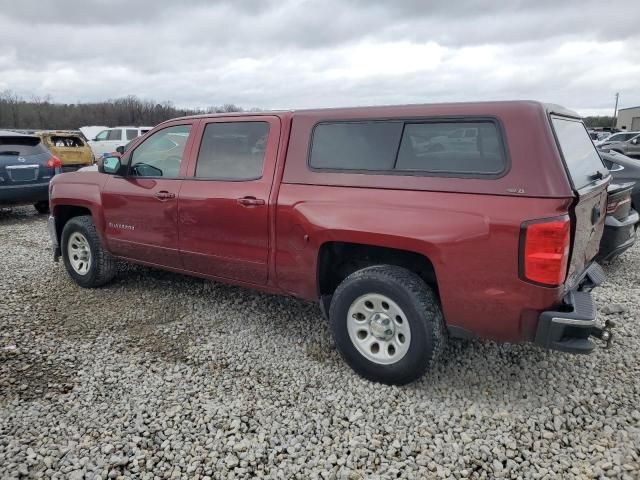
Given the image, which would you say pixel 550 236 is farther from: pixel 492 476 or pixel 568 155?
pixel 492 476

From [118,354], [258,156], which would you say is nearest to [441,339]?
[258,156]

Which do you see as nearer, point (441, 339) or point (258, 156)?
point (441, 339)

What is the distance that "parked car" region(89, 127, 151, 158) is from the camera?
19.6 meters

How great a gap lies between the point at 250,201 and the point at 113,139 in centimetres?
1870

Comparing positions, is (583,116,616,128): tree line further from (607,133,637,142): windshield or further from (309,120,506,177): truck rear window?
(309,120,506,177): truck rear window

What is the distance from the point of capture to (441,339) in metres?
3.03

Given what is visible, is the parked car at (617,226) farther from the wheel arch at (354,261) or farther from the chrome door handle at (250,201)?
the chrome door handle at (250,201)

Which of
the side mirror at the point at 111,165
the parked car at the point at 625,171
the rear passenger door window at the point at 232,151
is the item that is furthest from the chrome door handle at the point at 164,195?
the parked car at the point at 625,171

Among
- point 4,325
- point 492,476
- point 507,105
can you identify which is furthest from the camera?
point 4,325

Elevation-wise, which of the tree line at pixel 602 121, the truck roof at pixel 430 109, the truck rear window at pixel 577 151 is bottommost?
the truck rear window at pixel 577 151

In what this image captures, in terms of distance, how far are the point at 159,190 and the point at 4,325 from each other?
69.5 inches

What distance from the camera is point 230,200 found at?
3.77 metres

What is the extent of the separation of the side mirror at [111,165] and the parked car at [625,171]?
20.4ft

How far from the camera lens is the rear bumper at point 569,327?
2.63 meters
